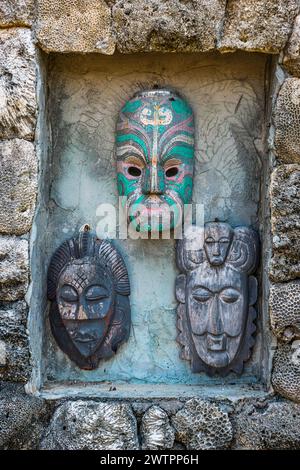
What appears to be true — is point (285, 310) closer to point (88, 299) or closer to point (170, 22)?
point (88, 299)

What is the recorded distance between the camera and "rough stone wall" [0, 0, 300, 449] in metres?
2.91

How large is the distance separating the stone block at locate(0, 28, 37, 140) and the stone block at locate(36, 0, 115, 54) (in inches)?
3.0

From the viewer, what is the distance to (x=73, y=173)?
329 centimetres

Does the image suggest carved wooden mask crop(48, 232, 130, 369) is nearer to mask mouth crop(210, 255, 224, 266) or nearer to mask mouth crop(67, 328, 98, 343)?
mask mouth crop(67, 328, 98, 343)

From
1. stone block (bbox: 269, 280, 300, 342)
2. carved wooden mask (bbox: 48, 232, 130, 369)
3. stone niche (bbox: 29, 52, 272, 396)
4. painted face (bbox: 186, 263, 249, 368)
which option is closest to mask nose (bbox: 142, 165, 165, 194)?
stone niche (bbox: 29, 52, 272, 396)

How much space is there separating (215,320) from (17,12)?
Answer: 1.43 meters

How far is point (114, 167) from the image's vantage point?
329cm

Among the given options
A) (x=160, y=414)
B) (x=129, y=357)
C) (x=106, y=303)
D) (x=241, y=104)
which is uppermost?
(x=241, y=104)

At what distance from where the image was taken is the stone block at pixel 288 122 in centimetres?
292

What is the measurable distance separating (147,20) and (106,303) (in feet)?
3.70

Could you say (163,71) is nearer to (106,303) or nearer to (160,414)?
(106,303)

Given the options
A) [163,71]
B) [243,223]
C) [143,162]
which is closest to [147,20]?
[163,71]

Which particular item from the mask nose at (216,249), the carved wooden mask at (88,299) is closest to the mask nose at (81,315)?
the carved wooden mask at (88,299)

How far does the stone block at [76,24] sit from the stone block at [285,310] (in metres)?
1.13
